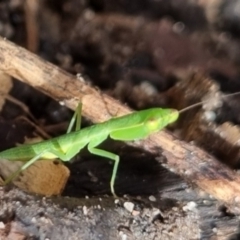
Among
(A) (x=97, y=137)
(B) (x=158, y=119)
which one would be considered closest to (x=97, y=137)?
(A) (x=97, y=137)

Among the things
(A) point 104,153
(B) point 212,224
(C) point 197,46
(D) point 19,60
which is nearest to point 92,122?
(A) point 104,153

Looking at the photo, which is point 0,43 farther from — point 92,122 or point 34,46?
point 34,46

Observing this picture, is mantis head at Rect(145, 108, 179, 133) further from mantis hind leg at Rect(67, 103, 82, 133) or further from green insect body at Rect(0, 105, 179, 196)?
mantis hind leg at Rect(67, 103, 82, 133)

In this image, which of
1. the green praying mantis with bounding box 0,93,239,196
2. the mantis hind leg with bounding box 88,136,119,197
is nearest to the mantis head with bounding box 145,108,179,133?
the green praying mantis with bounding box 0,93,239,196

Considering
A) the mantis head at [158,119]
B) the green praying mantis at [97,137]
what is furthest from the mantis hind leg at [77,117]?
the mantis head at [158,119]

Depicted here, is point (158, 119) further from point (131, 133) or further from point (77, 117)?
point (77, 117)

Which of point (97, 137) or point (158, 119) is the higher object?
point (158, 119)
